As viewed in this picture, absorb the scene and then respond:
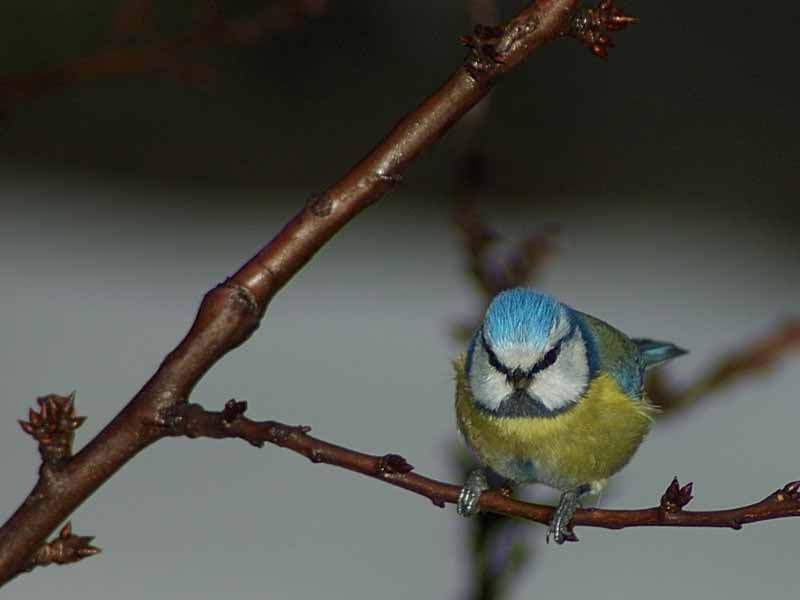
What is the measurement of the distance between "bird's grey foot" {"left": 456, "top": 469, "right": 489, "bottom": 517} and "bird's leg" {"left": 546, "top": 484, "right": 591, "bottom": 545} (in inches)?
2.6

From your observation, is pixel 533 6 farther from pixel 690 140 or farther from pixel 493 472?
pixel 690 140

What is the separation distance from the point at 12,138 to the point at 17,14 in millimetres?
292

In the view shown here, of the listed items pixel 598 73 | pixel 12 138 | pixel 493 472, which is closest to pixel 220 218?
pixel 12 138

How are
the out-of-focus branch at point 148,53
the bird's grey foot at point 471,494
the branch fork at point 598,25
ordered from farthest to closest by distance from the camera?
the out-of-focus branch at point 148,53
the bird's grey foot at point 471,494
the branch fork at point 598,25

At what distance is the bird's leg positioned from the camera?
98 cm

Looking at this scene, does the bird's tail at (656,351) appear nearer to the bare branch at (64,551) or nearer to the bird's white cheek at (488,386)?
the bird's white cheek at (488,386)

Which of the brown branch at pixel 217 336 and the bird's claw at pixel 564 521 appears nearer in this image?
the brown branch at pixel 217 336

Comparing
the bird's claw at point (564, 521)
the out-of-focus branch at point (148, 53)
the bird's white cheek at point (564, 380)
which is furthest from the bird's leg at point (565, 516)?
the out-of-focus branch at point (148, 53)

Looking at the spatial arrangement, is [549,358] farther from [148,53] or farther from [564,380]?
[148,53]

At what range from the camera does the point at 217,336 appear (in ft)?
2.70

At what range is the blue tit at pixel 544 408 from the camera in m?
1.32

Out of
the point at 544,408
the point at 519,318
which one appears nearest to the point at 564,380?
the point at 544,408

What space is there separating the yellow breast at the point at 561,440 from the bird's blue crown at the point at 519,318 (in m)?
0.11

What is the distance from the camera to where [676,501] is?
2.73 feet
